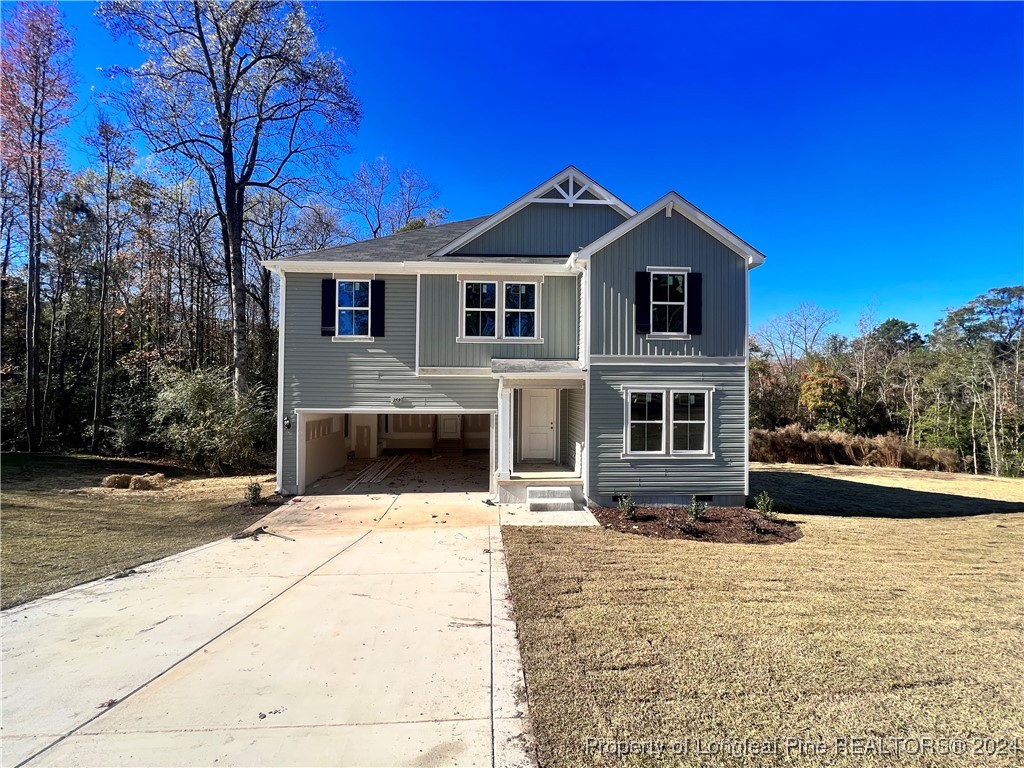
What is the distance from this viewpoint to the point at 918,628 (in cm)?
421

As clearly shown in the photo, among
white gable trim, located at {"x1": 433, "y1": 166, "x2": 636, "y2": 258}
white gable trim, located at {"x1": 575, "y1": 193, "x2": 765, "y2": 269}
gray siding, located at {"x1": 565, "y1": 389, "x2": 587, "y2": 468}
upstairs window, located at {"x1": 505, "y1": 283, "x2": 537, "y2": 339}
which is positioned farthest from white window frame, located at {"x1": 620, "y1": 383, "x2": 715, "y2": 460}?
white gable trim, located at {"x1": 433, "y1": 166, "x2": 636, "y2": 258}

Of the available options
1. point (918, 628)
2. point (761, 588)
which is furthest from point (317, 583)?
point (918, 628)

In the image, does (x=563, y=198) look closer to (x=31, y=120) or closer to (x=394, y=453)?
(x=394, y=453)

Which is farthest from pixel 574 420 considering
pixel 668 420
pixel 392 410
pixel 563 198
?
pixel 563 198

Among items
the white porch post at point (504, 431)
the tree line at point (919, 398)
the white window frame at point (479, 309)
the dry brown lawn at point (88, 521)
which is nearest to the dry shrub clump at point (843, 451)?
the tree line at point (919, 398)

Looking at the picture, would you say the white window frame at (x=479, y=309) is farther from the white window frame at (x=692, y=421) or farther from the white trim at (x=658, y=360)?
the white window frame at (x=692, y=421)

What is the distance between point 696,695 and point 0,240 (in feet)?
76.9

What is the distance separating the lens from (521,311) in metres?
10.6

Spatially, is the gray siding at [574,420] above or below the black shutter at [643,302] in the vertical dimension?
below

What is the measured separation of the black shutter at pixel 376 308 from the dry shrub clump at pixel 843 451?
53.9 ft

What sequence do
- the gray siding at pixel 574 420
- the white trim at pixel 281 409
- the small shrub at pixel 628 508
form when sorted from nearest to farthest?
the small shrub at pixel 628 508 < the gray siding at pixel 574 420 < the white trim at pixel 281 409

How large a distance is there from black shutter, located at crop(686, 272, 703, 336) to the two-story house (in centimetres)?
4

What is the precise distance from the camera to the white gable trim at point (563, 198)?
1112cm

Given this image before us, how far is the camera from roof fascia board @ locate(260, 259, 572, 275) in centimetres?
1017
